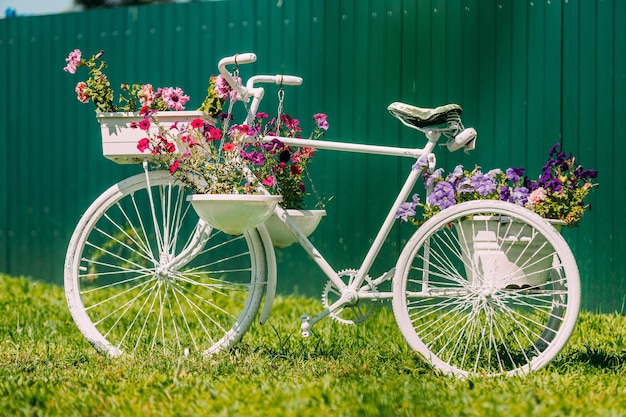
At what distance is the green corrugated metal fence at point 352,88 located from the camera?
479 centimetres

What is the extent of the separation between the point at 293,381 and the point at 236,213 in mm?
637

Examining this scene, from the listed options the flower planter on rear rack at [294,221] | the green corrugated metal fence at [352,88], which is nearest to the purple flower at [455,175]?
the flower planter on rear rack at [294,221]

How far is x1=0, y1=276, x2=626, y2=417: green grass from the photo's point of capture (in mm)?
2553

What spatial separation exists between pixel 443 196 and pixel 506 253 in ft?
1.04

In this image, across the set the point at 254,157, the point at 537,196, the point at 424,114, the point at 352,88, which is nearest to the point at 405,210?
the point at 424,114

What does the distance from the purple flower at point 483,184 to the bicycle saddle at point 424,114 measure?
0.83 ft

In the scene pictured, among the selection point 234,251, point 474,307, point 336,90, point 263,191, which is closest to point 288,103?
point 336,90

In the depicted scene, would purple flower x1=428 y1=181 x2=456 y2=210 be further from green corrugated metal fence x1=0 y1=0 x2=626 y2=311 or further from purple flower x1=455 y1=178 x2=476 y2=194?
green corrugated metal fence x1=0 y1=0 x2=626 y2=311

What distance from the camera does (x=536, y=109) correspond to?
490cm

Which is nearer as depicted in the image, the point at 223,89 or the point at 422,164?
the point at 422,164

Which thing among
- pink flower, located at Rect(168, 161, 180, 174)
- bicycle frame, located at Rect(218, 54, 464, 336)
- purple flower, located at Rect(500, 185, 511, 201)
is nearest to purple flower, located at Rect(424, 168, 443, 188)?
bicycle frame, located at Rect(218, 54, 464, 336)

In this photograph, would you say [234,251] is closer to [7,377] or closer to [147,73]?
[147,73]

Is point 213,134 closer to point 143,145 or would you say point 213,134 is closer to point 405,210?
point 143,145

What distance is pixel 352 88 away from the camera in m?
5.25
